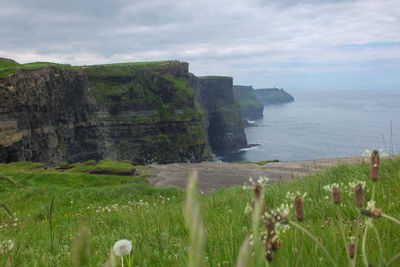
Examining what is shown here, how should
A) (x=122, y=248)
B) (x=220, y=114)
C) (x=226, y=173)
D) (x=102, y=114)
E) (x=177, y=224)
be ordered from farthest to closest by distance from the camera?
1. (x=220, y=114)
2. (x=102, y=114)
3. (x=226, y=173)
4. (x=177, y=224)
5. (x=122, y=248)

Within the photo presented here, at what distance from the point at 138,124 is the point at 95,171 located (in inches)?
2478

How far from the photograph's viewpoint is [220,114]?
15462 centimetres

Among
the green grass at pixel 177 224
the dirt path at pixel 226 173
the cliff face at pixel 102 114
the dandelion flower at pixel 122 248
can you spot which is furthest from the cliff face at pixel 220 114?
the dandelion flower at pixel 122 248

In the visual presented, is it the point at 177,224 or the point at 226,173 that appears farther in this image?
the point at 226,173

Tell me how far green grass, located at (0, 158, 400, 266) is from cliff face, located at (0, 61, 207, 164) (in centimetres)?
3422

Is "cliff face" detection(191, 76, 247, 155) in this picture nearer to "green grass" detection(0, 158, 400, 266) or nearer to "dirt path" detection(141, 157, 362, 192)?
"dirt path" detection(141, 157, 362, 192)

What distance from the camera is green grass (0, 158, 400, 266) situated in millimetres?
2260

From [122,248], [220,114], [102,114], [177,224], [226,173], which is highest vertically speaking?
[122,248]

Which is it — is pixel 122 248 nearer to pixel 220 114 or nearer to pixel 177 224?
pixel 177 224

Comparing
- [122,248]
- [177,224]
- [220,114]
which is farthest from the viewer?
[220,114]

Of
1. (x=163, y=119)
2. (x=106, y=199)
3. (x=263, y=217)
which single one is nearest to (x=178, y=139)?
(x=163, y=119)

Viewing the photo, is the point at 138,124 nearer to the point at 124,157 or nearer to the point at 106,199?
the point at 124,157

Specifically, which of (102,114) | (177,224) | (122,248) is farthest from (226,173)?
(102,114)

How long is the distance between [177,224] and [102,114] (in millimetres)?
83139
